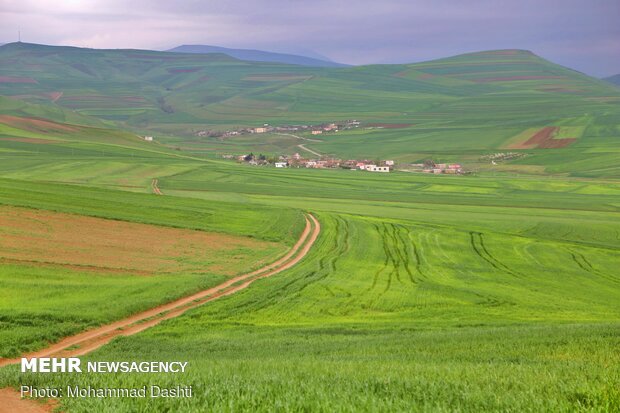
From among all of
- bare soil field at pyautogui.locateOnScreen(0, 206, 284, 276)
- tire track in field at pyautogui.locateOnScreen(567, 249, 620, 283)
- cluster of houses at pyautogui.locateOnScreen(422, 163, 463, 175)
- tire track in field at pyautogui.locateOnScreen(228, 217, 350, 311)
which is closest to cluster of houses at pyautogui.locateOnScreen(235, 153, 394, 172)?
cluster of houses at pyautogui.locateOnScreen(422, 163, 463, 175)

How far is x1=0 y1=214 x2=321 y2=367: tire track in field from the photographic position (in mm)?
24172

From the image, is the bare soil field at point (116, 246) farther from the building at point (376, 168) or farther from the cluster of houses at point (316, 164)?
the cluster of houses at point (316, 164)

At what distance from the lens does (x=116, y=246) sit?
43906 millimetres

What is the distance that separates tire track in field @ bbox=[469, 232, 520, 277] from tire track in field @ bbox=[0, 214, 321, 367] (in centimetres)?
1428

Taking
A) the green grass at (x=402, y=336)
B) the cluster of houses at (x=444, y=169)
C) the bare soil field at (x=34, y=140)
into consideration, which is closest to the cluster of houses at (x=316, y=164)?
the cluster of houses at (x=444, y=169)

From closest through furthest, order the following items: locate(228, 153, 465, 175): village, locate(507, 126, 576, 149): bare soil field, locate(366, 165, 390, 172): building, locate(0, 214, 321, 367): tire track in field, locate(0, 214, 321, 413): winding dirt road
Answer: locate(0, 214, 321, 413): winding dirt road
locate(0, 214, 321, 367): tire track in field
locate(366, 165, 390, 172): building
locate(228, 153, 465, 175): village
locate(507, 126, 576, 149): bare soil field

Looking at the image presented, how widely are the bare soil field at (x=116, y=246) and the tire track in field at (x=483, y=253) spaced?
1559 centimetres

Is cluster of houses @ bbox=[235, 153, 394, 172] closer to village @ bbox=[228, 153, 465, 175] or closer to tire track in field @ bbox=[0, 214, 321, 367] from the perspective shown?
village @ bbox=[228, 153, 465, 175]

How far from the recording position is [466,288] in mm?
40031

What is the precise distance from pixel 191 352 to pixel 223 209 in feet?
137

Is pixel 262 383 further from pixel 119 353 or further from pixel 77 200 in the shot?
pixel 77 200

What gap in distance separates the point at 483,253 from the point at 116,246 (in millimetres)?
27867

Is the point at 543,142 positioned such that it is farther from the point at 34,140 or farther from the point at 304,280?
the point at 304,280

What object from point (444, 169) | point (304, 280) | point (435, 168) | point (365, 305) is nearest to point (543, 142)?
point (435, 168)
